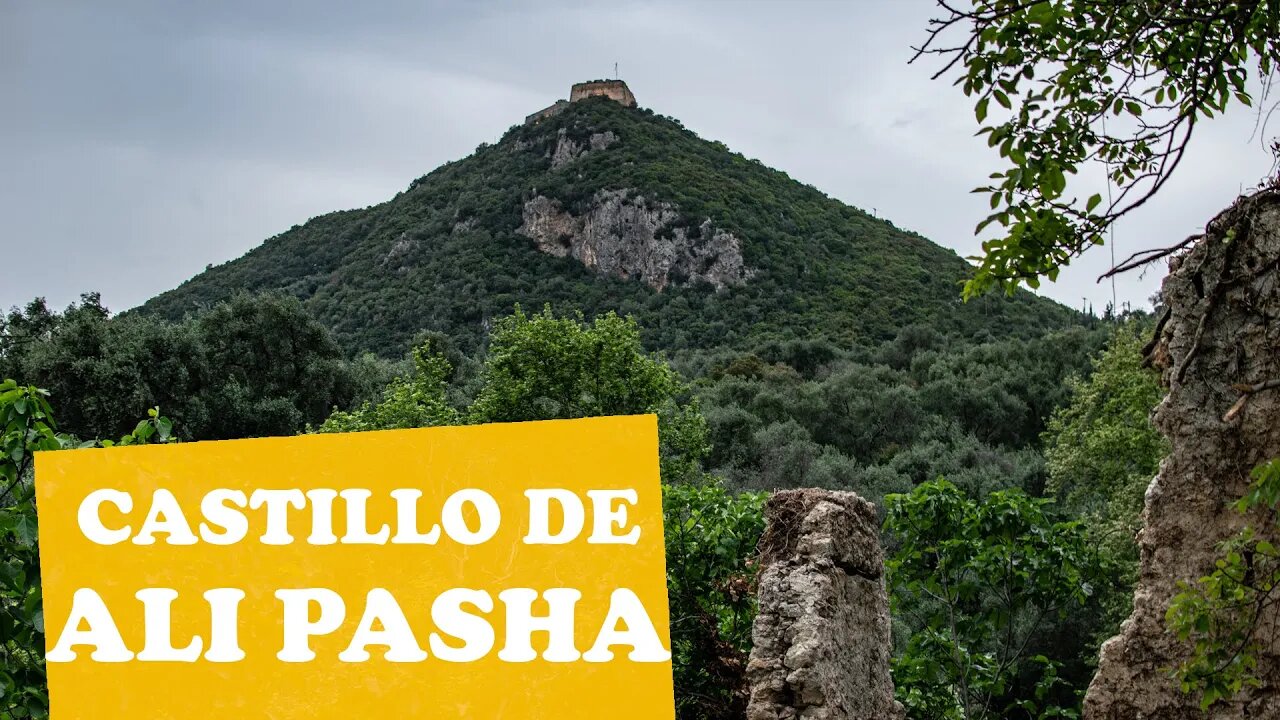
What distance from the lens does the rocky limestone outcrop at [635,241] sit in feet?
205

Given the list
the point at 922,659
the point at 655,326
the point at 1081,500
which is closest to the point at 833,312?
the point at 655,326

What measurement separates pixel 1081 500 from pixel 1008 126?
68.1ft

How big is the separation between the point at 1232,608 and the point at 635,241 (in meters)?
64.0

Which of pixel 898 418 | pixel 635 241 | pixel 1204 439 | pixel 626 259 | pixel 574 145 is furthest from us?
pixel 574 145

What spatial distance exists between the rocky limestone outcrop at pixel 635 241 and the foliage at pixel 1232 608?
5732 cm

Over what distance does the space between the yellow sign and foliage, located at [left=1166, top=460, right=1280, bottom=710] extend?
6.08 ft

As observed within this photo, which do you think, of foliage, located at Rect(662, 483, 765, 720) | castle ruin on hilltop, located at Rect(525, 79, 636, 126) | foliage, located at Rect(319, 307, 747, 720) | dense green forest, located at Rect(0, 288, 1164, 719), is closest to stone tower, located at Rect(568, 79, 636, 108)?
castle ruin on hilltop, located at Rect(525, 79, 636, 126)

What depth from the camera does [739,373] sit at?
4416cm

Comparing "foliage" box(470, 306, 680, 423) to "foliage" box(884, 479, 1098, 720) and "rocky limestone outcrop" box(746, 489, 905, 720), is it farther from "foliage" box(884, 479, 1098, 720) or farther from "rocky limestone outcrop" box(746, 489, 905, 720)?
"rocky limestone outcrop" box(746, 489, 905, 720)

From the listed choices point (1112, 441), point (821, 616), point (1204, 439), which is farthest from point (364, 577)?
point (1112, 441)

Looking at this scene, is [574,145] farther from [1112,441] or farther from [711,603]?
[711,603]

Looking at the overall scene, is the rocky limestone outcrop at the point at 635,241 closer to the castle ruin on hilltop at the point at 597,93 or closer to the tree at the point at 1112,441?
the castle ruin on hilltop at the point at 597,93

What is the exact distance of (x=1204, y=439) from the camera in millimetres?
3811

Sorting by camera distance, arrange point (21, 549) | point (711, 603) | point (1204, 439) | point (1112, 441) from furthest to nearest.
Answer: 1. point (1112, 441)
2. point (711, 603)
3. point (21, 549)
4. point (1204, 439)
